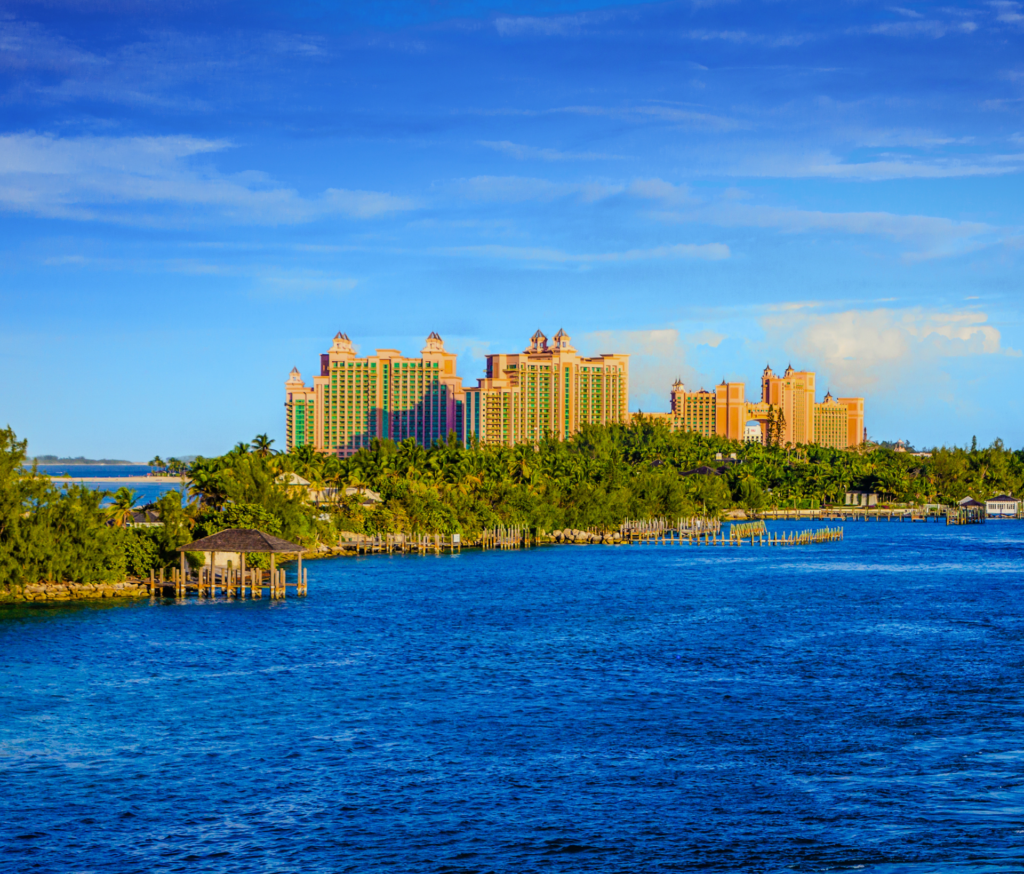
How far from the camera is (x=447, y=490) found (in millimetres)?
100062

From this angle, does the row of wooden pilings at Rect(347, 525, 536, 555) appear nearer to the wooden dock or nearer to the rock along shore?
the wooden dock

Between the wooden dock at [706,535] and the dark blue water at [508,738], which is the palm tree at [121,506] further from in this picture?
the wooden dock at [706,535]

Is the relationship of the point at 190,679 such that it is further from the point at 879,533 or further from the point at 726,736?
the point at 879,533

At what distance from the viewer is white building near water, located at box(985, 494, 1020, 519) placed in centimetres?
15425

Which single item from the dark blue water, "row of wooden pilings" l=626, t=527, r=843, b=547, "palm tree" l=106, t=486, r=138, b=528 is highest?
"palm tree" l=106, t=486, r=138, b=528

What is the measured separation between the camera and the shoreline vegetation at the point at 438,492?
5734 cm

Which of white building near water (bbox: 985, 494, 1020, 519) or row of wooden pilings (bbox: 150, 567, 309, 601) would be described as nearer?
row of wooden pilings (bbox: 150, 567, 309, 601)

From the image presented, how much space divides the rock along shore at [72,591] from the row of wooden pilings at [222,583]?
1071 millimetres

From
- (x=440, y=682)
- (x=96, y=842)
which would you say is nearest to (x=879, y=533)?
(x=440, y=682)

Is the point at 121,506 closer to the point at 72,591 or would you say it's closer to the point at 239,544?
the point at 72,591

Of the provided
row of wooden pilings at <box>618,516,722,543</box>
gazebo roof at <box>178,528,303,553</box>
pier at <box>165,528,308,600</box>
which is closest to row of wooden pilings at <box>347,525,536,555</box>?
row of wooden pilings at <box>618,516,722,543</box>

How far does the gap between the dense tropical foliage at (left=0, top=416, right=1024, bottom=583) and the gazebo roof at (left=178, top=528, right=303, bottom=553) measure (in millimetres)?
3600

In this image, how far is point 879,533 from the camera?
4867 inches

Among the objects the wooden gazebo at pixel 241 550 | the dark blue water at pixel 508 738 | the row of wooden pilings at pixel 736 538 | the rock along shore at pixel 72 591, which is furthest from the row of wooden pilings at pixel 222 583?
the row of wooden pilings at pixel 736 538
